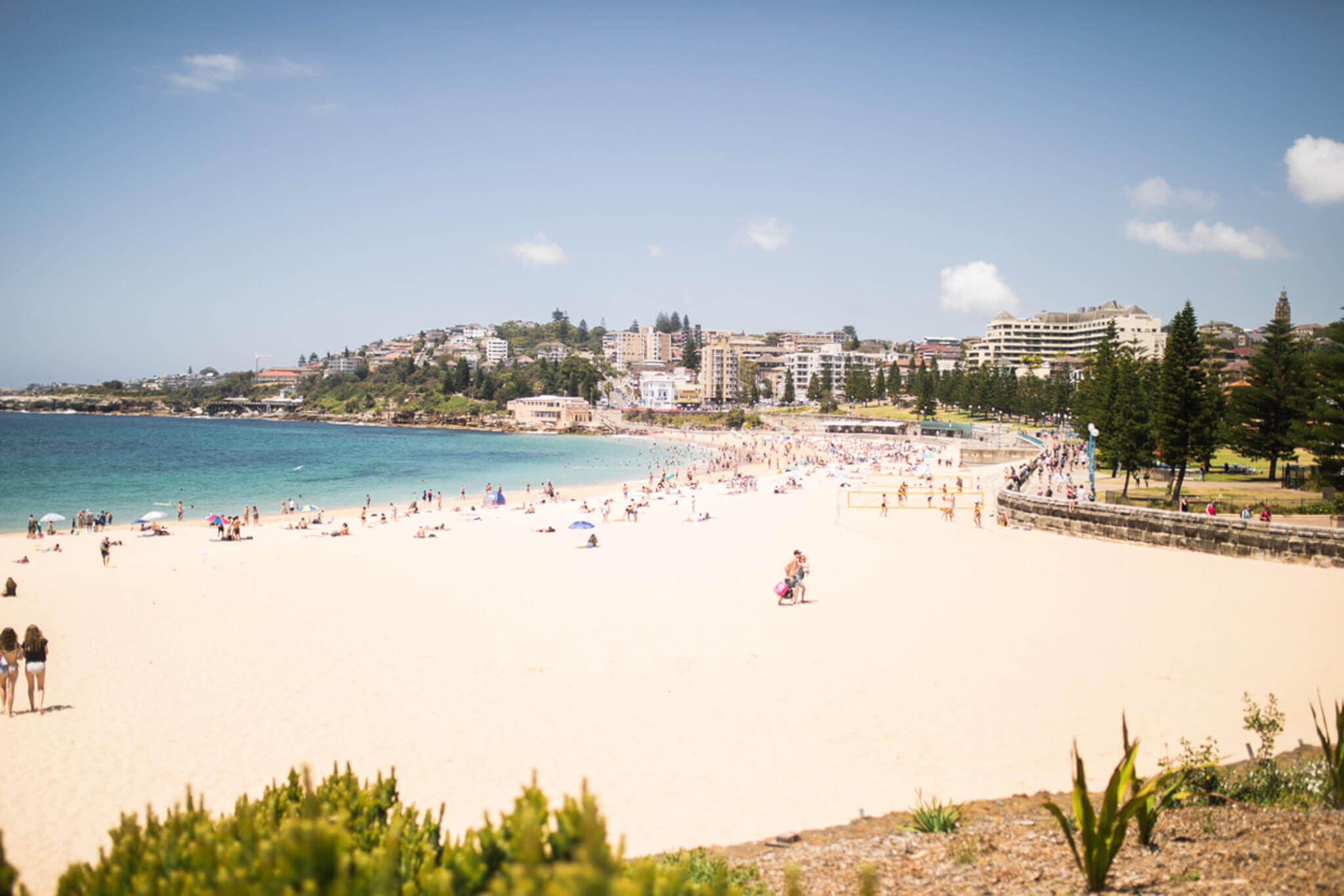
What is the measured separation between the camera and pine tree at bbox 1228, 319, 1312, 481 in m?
30.5

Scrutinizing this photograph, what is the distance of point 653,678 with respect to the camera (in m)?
10.1

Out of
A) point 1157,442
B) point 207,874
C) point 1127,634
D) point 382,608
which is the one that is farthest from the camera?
point 1157,442

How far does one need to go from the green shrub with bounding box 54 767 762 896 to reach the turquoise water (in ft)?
104

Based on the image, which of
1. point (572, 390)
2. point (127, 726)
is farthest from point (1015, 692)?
point (572, 390)

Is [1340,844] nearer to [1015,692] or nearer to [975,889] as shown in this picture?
[975,889]

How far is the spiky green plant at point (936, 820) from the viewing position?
5852 millimetres

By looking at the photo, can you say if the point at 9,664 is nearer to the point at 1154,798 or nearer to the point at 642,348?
the point at 1154,798

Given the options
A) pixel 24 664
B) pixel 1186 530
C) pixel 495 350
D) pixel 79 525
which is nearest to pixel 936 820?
pixel 24 664

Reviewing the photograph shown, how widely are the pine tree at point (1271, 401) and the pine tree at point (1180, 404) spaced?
8.09m

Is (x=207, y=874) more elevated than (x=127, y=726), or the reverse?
(x=207, y=874)

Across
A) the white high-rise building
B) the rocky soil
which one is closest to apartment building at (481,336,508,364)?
the white high-rise building

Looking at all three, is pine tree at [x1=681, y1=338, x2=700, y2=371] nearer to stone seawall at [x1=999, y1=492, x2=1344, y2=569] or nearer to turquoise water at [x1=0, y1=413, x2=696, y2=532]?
turquoise water at [x1=0, y1=413, x2=696, y2=532]

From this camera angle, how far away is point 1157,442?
26172 mm

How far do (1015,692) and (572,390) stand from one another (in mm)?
128548
